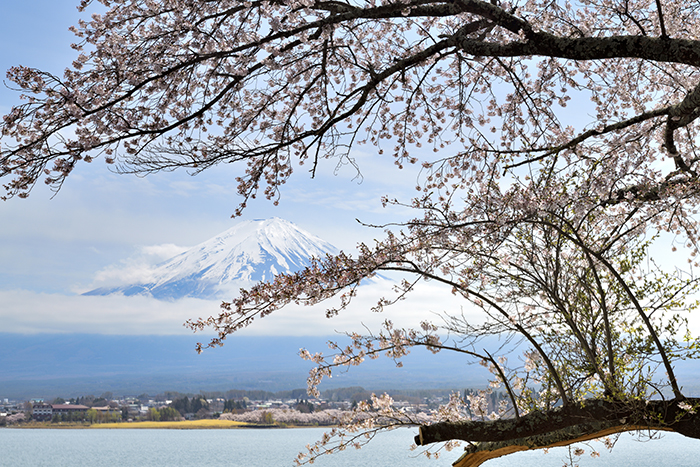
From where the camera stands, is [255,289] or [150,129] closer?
[255,289]

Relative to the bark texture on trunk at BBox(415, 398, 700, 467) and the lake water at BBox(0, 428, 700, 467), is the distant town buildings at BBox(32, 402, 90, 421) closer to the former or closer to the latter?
the lake water at BBox(0, 428, 700, 467)

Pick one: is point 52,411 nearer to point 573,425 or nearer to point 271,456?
point 271,456

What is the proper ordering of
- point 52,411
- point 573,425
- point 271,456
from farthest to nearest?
point 52,411, point 271,456, point 573,425

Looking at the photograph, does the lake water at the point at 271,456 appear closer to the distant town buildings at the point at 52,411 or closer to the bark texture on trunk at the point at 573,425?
the distant town buildings at the point at 52,411

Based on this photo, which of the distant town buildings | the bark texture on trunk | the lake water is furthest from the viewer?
the distant town buildings

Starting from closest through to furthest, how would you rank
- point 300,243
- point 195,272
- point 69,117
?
point 69,117 → point 300,243 → point 195,272

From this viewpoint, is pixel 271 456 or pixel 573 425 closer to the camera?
pixel 573 425

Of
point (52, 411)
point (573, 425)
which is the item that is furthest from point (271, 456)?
point (573, 425)

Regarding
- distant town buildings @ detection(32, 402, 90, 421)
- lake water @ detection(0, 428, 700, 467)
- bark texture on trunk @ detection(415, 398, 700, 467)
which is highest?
bark texture on trunk @ detection(415, 398, 700, 467)

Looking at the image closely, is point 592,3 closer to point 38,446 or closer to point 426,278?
point 426,278

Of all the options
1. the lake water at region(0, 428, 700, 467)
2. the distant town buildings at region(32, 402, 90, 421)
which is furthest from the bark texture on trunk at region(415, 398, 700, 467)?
the distant town buildings at region(32, 402, 90, 421)

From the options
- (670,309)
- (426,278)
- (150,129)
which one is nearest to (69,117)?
(150,129)

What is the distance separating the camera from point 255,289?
3.20 meters

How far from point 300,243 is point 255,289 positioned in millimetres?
116830
